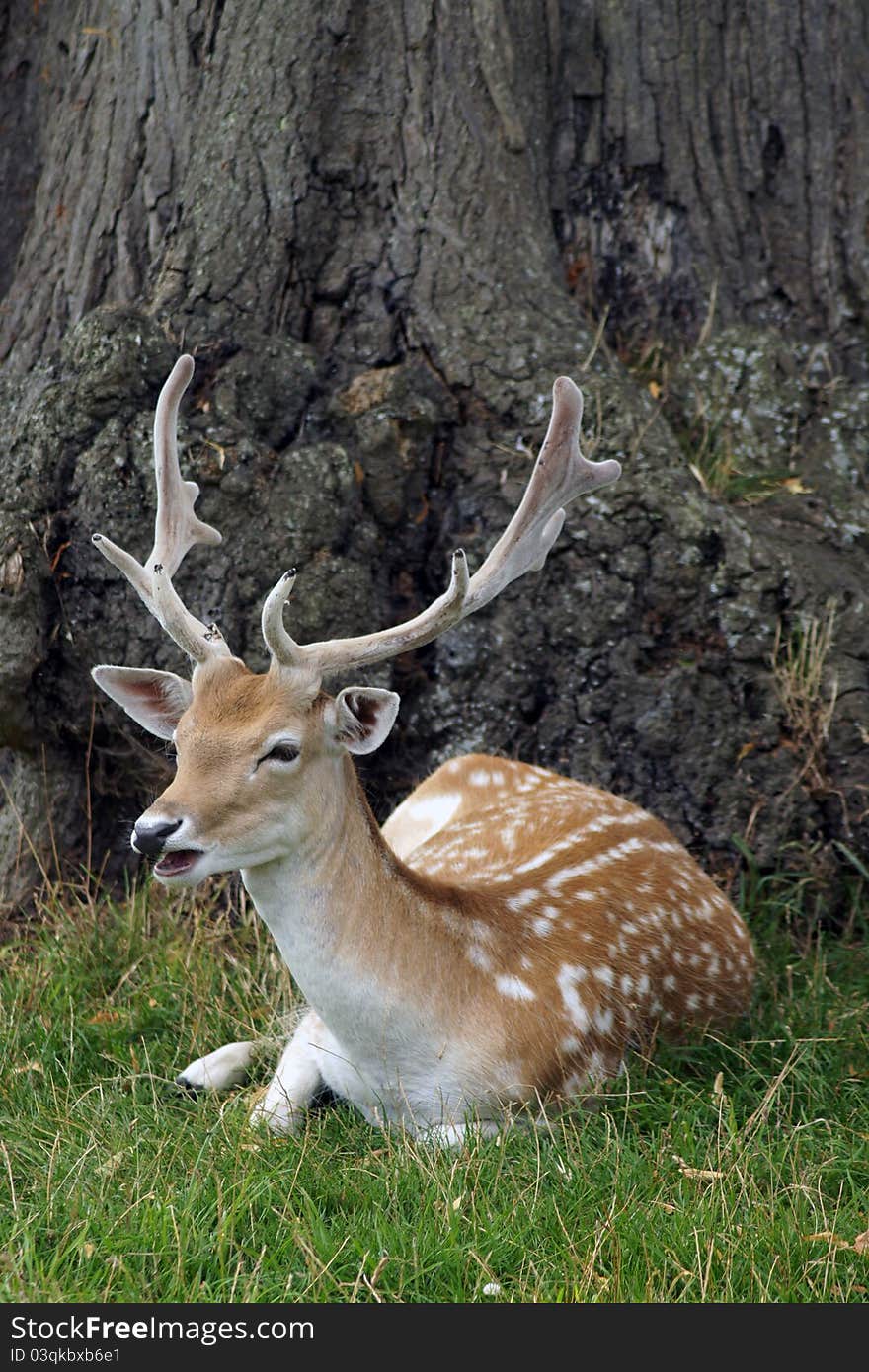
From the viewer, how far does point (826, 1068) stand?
4.17 m

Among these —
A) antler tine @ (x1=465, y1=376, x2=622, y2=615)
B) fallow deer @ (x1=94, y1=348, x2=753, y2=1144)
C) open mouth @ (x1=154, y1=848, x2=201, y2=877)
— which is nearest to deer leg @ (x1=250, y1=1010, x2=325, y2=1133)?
fallow deer @ (x1=94, y1=348, x2=753, y2=1144)

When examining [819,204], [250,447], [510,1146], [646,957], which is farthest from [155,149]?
[510,1146]

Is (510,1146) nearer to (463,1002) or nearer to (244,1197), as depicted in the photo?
(463,1002)

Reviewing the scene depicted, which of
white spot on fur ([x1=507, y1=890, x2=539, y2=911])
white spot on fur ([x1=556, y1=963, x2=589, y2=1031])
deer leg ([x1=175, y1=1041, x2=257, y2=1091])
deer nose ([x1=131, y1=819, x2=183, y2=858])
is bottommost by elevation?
deer leg ([x1=175, y1=1041, x2=257, y2=1091])

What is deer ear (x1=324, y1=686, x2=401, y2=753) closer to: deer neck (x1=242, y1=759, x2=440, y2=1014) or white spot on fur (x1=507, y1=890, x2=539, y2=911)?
deer neck (x1=242, y1=759, x2=440, y2=1014)

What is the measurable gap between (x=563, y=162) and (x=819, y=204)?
1.00 metres

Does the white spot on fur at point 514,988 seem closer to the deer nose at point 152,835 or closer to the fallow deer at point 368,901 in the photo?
the fallow deer at point 368,901

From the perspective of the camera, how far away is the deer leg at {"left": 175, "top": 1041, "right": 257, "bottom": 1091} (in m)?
4.14

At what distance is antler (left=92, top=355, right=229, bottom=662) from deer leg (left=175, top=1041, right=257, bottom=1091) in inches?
45.2

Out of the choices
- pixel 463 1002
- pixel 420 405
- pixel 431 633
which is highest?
pixel 420 405

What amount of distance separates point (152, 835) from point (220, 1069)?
107 cm

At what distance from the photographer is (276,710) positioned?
144 inches

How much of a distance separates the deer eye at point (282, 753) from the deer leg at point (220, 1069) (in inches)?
40.8

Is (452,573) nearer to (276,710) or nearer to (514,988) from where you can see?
(276,710)
